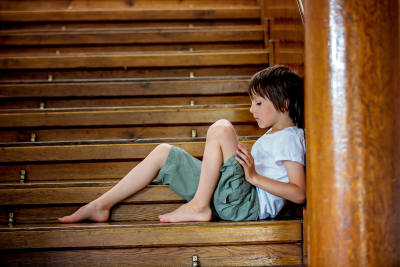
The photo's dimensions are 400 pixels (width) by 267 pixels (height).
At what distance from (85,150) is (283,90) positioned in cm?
95

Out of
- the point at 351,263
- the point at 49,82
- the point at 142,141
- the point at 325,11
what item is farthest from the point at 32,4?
the point at 351,263

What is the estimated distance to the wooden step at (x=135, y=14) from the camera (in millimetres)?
3459

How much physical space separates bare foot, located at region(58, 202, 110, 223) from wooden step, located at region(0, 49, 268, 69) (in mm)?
1324

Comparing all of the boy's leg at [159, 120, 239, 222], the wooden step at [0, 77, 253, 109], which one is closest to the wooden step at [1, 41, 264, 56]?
the wooden step at [0, 77, 253, 109]

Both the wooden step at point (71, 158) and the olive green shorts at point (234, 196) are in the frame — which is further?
the wooden step at point (71, 158)

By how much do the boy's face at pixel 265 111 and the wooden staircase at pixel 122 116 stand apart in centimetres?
24

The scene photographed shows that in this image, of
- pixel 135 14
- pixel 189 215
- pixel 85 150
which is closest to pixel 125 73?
pixel 135 14

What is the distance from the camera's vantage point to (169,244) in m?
1.58

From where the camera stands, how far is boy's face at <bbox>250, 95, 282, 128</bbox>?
171 cm

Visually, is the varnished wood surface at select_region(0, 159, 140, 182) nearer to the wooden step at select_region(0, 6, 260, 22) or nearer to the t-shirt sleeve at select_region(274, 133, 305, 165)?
the t-shirt sleeve at select_region(274, 133, 305, 165)

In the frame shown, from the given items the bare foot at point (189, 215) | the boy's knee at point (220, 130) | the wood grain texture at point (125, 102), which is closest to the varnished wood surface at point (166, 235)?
the bare foot at point (189, 215)

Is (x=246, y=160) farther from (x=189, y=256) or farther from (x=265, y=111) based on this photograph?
(x=189, y=256)

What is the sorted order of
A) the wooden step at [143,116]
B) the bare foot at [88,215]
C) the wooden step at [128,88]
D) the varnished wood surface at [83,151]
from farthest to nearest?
the wooden step at [128,88], the wooden step at [143,116], the varnished wood surface at [83,151], the bare foot at [88,215]

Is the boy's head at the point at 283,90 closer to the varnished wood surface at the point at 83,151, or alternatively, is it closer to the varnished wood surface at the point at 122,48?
the varnished wood surface at the point at 83,151
